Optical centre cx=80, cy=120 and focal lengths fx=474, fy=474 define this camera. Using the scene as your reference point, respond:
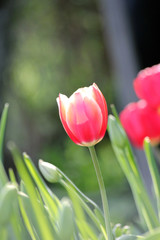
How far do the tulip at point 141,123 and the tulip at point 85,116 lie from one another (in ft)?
1.02

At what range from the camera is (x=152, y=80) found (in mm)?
513

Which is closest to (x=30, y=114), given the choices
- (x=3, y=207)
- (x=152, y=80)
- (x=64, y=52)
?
(x=64, y=52)

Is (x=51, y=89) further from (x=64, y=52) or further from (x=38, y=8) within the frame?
(x=38, y=8)

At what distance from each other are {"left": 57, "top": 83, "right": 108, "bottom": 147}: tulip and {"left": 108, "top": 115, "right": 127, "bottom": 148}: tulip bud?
4 cm

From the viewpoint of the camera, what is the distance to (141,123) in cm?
66

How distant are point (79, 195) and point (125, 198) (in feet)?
7.37

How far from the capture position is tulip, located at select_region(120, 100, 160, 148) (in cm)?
65

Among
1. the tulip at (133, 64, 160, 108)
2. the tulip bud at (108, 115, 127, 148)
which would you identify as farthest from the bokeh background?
the tulip bud at (108, 115, 127, 148)

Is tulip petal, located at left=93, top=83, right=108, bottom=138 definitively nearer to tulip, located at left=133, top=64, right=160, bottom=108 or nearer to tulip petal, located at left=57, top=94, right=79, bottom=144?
tulip petal, located at left=57, top=94, right=79, bottom=144

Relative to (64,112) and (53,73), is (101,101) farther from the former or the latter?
(53,73)

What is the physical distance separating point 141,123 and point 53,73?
245cm

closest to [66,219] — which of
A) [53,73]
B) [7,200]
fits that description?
[7,200]

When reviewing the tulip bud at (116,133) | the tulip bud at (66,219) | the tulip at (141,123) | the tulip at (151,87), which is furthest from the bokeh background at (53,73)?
the tulip bud at (66,219)

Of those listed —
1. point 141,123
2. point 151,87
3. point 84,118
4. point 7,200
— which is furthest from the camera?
point 141,123
